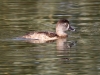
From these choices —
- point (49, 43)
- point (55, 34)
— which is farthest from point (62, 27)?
point (49, 43)

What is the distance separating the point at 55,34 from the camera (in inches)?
640

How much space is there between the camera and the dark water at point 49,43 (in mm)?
11991

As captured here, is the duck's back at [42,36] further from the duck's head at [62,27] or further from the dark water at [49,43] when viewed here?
the duck's head at [62,27]

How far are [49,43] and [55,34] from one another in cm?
121

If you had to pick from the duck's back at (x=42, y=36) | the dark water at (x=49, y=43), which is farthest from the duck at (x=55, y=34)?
the dark water at (x=49, y=43)

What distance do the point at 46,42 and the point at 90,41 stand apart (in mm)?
1240

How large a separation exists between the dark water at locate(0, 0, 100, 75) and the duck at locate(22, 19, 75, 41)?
0.25 m

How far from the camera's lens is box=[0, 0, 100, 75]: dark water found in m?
12.0

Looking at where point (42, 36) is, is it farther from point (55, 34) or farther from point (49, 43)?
point (49, 43)

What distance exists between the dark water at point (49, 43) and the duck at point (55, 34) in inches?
9.8

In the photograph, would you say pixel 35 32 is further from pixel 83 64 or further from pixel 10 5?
pixel 10 5

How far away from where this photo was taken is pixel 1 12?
19812mm

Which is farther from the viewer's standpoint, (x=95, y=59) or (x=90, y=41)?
(x=90, y=41)

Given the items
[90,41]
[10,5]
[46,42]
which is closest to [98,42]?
[90,41]
